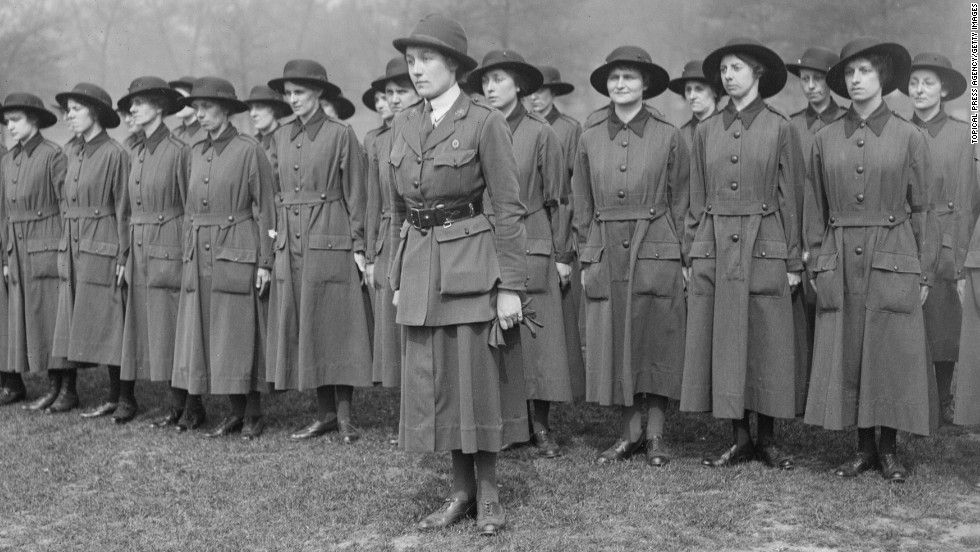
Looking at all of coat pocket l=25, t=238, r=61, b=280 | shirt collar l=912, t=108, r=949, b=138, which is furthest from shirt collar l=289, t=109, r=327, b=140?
shirt collar l=912, t=108, r=949, b=138

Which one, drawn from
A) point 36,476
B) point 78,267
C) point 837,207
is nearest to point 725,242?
point 837,207

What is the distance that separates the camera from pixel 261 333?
7.52 meters

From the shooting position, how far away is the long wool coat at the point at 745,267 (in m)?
6.10

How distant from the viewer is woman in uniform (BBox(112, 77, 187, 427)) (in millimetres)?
7684

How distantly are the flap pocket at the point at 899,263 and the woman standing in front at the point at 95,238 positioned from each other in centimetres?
518

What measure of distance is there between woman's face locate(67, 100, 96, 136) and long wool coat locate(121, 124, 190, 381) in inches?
23.2

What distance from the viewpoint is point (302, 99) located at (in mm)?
7492

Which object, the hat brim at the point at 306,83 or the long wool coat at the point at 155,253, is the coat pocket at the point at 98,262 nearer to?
the long wool coat at the point at 155,253

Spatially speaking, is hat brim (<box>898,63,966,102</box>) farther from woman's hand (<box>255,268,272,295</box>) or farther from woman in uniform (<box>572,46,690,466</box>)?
woman's hand (<box>255,268,272,295</box>)

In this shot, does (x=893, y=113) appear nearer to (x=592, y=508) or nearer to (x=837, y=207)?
(x=837, y=207)

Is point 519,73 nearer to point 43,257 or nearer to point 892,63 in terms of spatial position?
point 892,63

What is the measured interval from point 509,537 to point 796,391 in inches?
86.3

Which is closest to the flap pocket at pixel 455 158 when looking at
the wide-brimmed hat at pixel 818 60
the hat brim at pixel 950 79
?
the wide-brimmed hat at pixel 818 60

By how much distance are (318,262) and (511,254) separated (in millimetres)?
2655
